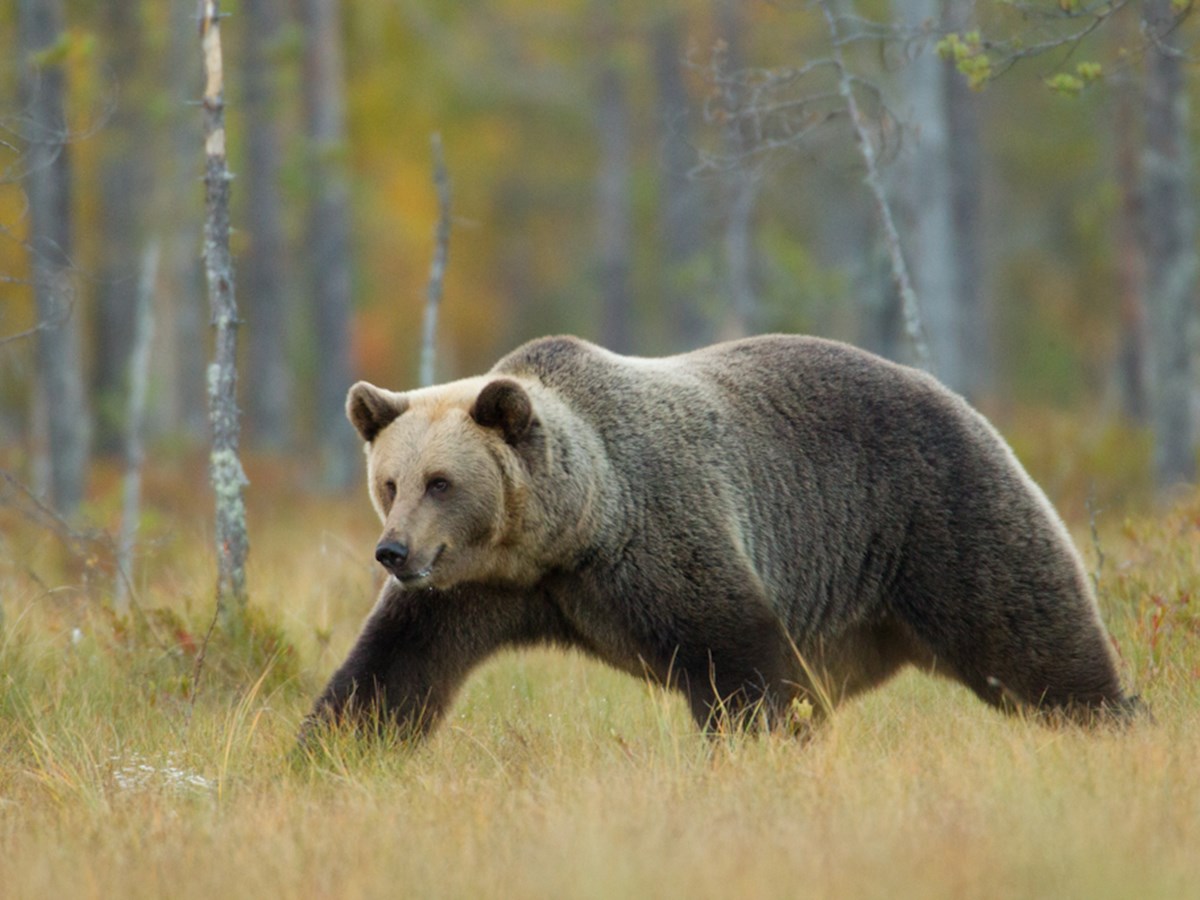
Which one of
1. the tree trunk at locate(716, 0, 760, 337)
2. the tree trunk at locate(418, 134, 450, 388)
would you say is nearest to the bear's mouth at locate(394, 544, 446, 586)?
the tree trunk at locate(418, 134, 450, 388)

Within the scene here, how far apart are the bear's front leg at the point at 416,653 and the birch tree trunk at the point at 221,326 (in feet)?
5.01

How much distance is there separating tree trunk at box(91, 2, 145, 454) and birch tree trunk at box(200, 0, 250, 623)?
13.3m

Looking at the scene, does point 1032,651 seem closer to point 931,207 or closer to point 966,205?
point 931,207

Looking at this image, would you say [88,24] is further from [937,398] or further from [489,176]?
[937,398]

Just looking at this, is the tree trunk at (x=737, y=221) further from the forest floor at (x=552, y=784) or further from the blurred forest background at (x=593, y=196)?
the forest floor at (x=552, y=784)

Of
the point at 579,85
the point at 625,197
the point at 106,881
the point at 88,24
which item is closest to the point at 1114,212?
the point at 625,197

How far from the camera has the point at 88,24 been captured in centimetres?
2077

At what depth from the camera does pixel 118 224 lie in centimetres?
2373

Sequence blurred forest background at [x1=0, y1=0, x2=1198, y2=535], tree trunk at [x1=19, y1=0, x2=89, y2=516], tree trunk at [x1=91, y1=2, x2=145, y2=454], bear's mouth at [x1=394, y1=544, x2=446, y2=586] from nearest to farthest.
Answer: bear's mouth at [x1=394, y1=544, x2=446, y2=586], tree trunk at [x1=19, y1=0, x2=89, y2=516], blurred forest background at [x1=0, y1=0, x2=1198, y2=535], tree trunk at [x1=91, y1=2, x2=145, y2=454]

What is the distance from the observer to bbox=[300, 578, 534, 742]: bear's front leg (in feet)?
19.1

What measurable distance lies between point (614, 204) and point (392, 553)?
25.5 m

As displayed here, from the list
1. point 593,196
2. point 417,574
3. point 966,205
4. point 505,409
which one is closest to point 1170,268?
point 505,409

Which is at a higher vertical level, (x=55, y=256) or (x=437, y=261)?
(x=437, y=261)

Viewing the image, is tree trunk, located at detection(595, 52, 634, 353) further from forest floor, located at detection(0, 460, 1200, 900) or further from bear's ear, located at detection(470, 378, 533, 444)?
bear's ear, located at detection(470, 378, 533, 444)
